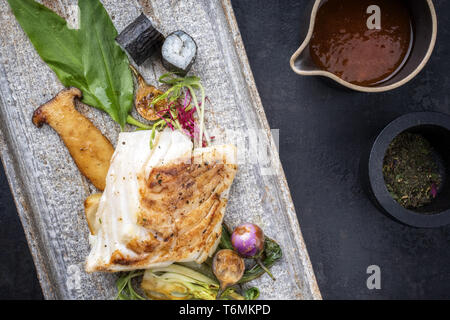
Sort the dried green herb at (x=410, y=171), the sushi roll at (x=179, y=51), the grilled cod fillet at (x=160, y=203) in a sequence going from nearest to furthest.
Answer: the grilled cod fillet at (x=160, y=203) < the sushi roll at (x=179, y=51) < the dried green herb at (x=410, y=171)

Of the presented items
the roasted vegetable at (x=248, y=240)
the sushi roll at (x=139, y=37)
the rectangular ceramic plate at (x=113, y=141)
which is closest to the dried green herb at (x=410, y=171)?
the rectangular ceramic plate at (x=113, y=141)

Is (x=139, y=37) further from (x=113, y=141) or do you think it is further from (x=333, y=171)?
(x=333, y=171)

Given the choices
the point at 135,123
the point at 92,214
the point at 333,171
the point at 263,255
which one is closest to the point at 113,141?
the point at 135,123

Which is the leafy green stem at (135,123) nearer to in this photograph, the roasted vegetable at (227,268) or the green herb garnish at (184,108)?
the green herb garnish at (184,108)

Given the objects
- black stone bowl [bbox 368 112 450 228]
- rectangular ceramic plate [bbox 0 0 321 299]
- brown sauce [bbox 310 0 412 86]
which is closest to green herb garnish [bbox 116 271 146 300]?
rectangular ceramic plate [bbox 0 0 321 299]

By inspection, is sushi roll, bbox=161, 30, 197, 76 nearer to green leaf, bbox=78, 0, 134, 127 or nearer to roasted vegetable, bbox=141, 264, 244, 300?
green leaf, bbox=78, 0, 134, 127
